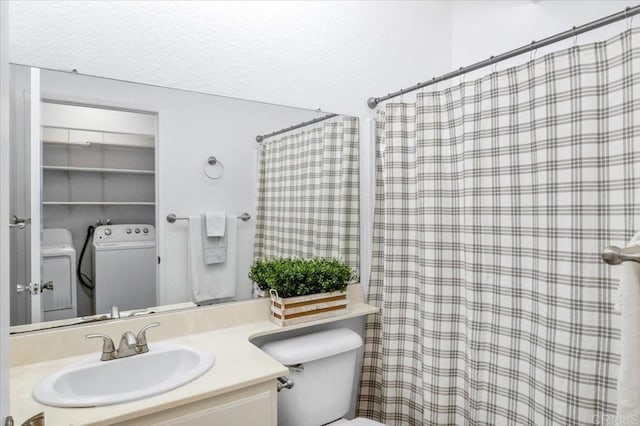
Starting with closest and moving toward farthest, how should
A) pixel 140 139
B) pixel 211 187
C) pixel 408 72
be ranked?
pixel 140 139
pixel 211 187
pixel 408 72

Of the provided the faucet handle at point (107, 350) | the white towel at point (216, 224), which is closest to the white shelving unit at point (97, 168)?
the white towel at point (216, 224)

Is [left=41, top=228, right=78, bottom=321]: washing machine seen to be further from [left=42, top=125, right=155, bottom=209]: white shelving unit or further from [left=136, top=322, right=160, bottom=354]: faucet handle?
[left=136, top=322, right=160, bottom=354]: faucet handle

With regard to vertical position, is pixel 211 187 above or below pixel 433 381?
above

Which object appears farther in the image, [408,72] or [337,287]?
[408,72]

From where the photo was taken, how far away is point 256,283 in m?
1.72

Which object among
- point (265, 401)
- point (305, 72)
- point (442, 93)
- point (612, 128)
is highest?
point (305, 72)

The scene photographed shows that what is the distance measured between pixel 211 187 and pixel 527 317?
1.38 meters

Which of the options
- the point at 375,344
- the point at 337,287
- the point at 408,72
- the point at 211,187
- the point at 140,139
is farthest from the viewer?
the point at 408,72

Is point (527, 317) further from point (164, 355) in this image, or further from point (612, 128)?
point (164, 355)

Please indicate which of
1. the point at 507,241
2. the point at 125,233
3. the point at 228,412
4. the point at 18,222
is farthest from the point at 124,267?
the point at 507,241

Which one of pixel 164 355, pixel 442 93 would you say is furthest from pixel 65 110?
pixel 442 93

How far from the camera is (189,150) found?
1.58m

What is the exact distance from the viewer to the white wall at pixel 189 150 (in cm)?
144

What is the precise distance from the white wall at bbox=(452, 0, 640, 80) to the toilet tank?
1782 mm
